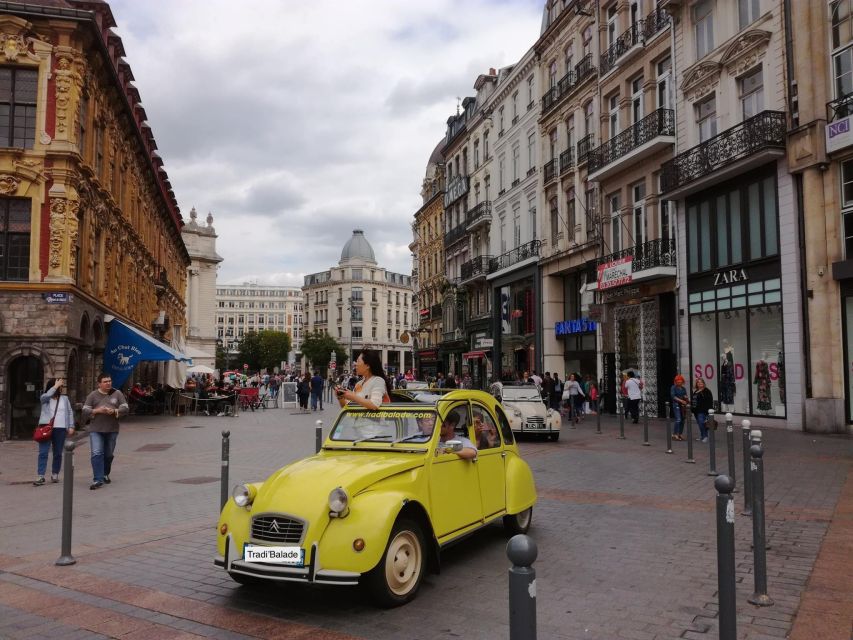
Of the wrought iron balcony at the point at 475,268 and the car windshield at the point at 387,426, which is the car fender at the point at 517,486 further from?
the wrought iron balcony at the point at 475,268

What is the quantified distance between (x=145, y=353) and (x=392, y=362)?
105m

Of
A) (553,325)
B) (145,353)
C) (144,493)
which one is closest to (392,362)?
(553,325)

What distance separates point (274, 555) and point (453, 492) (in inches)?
69.7

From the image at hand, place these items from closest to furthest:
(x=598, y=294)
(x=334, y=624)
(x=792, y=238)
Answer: (x=334, y=624) → (x=792, y=238) → (x=598, y=294)

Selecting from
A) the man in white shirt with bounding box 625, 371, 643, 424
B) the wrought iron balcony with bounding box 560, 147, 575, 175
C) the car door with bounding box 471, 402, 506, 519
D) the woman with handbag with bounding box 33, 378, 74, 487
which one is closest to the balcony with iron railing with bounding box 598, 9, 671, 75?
the wrought iron balcony with bounding box 560, 147, 575, 175

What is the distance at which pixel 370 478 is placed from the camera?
5.57 m

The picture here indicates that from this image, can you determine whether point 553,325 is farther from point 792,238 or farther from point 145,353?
point 145,353

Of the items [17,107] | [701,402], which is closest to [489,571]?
[701,402]

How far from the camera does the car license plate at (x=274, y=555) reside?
5.06 metres

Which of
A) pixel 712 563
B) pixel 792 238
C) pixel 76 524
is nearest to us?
pixel 712 563

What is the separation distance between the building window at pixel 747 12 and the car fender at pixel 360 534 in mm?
20936

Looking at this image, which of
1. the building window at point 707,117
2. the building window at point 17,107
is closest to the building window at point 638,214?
the building window at point 707,117

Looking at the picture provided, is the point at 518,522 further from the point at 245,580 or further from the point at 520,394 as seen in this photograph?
the point at 520,394

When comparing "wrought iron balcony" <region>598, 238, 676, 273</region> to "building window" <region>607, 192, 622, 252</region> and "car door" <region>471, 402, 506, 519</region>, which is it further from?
"car door" <region>471, 402, 506, 519</region>
